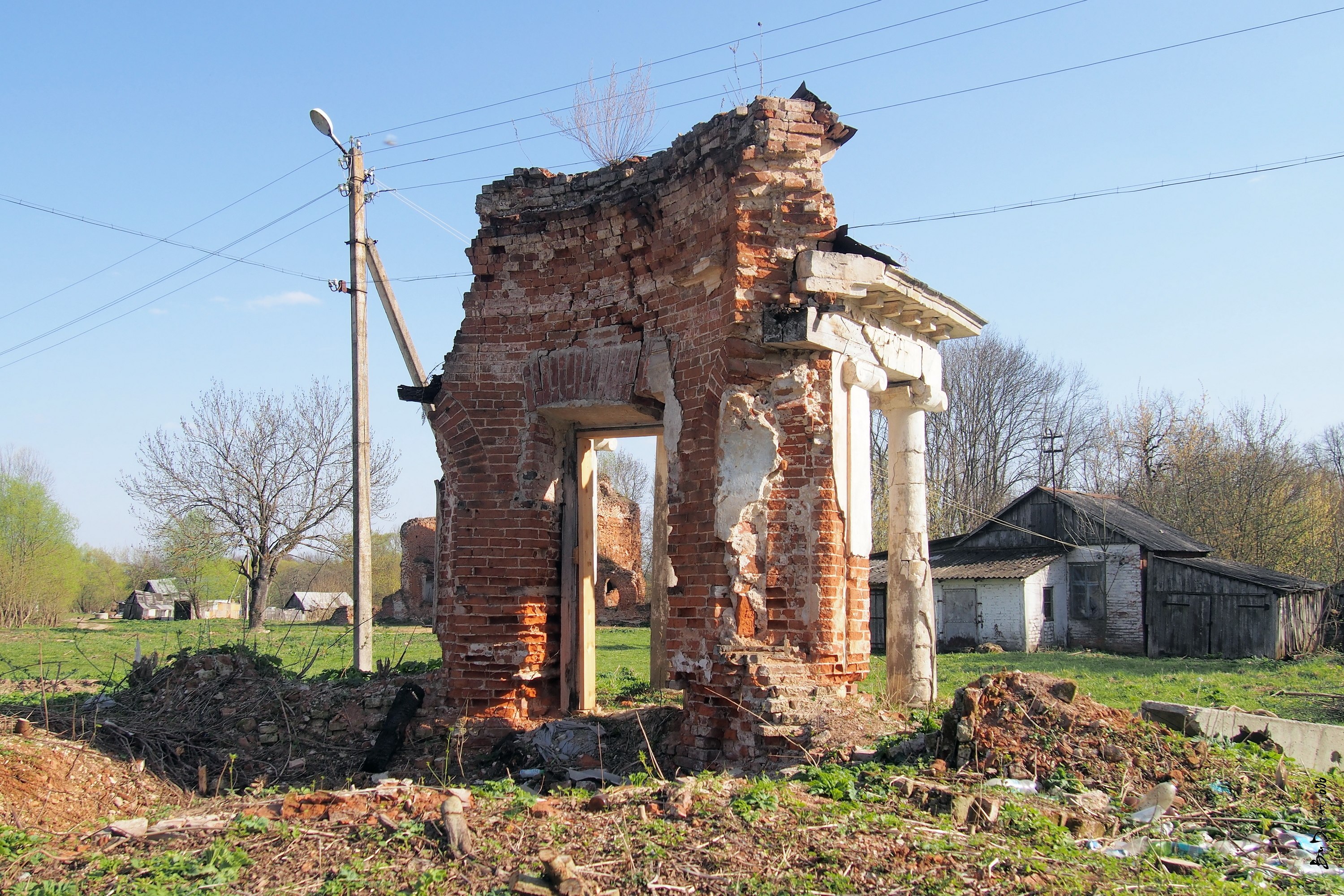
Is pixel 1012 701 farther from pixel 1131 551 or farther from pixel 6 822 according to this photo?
pixel 1131 551

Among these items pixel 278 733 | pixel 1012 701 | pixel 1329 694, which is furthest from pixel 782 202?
pixel 1329 694

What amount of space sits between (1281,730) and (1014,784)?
2.63 m

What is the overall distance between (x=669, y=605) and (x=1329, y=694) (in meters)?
9.91

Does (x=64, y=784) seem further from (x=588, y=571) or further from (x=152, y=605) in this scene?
(x=152, y=605)

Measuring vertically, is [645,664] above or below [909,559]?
below

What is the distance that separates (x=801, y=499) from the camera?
687cm

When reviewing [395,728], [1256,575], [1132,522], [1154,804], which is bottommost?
[395,728]

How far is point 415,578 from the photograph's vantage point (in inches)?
1267

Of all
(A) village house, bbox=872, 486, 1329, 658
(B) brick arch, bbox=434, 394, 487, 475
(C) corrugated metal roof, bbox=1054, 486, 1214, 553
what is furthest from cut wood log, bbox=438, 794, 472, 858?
(C) corrugated metal roof, bbox=1054, 486, 1214, 553

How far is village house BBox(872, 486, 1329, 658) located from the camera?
20.6 metres

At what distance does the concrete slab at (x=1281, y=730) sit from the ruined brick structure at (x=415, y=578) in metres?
27.7

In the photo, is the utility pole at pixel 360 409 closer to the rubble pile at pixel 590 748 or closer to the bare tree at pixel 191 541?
the rubble pile at pixel 590 748

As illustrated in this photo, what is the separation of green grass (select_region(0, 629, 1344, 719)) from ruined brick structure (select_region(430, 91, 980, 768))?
1.72m

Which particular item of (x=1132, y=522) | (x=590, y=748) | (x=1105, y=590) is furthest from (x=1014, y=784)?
(x=1132, y=522)
